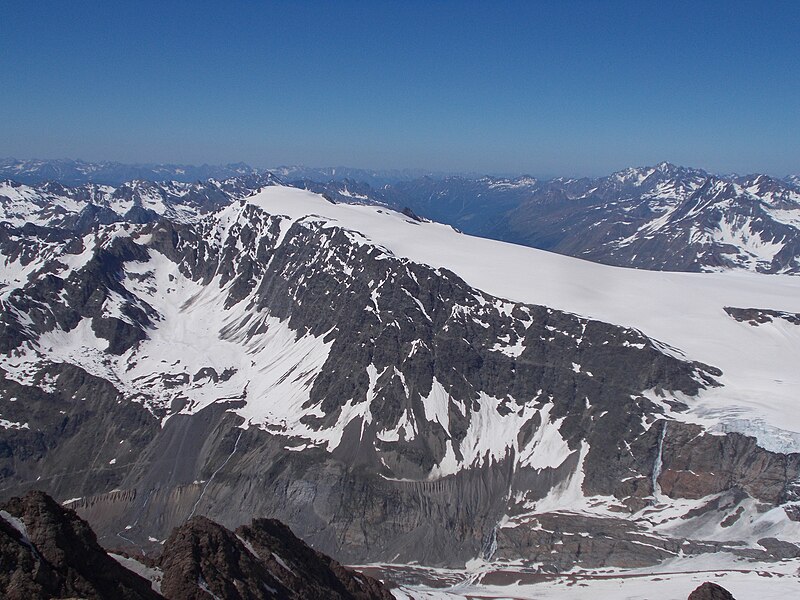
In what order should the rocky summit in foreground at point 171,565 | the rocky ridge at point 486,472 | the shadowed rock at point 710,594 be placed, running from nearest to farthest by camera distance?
1. the rocky summit in foreground at point 171,565
2. the shadowed rock at point 710,594
3. the rocky ridge at point 486,472

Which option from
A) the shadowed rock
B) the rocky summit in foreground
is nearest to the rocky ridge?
the shadowed rock

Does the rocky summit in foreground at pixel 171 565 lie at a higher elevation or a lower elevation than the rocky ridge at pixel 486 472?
higher

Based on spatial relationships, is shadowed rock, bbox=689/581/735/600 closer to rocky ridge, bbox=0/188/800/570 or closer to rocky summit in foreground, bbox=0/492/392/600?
rocky ridge, bbox=0/188/800/570

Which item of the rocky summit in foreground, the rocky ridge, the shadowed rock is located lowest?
the rocky ridge

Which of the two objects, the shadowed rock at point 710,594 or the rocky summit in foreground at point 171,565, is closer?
the rocky summit in foreground at point 171,565

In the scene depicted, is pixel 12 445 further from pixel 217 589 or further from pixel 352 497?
pixel 217 589

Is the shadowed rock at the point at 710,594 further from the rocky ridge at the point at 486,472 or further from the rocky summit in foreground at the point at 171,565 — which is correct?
the rocky summit in foreground at the point at 171,565

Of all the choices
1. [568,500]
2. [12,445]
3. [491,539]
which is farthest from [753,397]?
[12,445]

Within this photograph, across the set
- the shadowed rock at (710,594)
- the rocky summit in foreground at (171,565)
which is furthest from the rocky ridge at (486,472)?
the rocky summit in foreground at (171,565)
